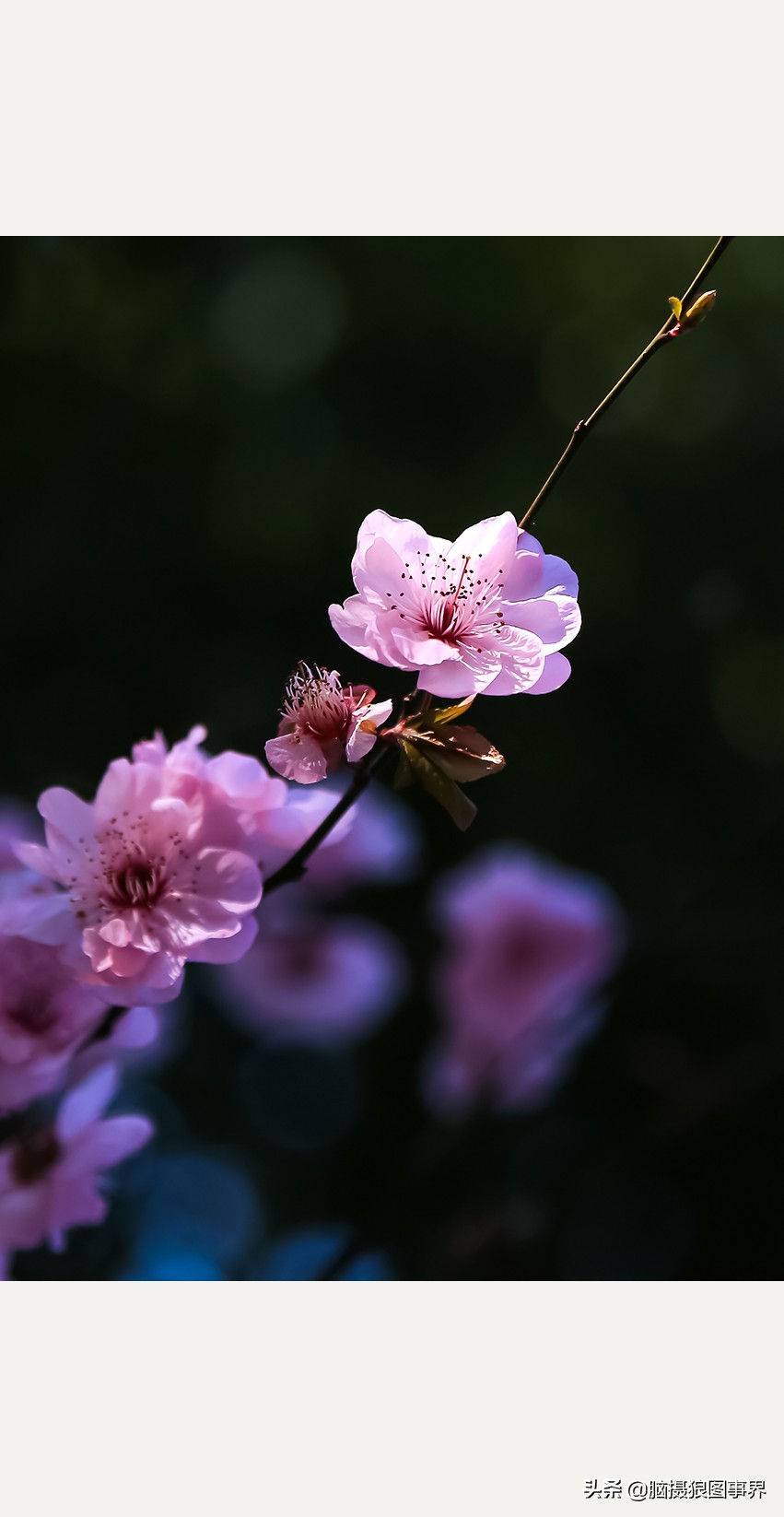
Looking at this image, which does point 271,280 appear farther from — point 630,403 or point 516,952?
point 516,952

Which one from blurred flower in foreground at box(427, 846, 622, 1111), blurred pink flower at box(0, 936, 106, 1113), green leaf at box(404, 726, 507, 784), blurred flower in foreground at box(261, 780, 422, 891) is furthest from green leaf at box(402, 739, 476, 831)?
blurred flower in foreground at box(427, 846, 622, 1111)

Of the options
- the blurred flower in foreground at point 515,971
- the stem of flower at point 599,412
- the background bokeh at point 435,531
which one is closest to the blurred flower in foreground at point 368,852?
the blurred flower in foreground at point 515,971

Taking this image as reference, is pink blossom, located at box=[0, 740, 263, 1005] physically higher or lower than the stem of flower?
lower

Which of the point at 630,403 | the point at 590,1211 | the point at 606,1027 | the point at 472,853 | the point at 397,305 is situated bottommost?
the point at 590,1211

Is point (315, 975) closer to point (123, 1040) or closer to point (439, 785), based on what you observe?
point (123, 1040)

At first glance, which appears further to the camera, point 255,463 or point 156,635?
point 255,463

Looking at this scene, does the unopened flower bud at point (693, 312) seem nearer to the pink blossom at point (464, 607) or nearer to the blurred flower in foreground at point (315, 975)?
the pink blossom at point (464, 607)

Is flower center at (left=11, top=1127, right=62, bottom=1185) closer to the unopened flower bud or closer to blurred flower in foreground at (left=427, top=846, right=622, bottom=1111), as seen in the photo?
the unopened flower bud

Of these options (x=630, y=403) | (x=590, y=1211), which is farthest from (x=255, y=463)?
(x=590, y=1211)

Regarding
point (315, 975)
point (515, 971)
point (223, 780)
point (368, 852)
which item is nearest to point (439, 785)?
point (223, 780)
